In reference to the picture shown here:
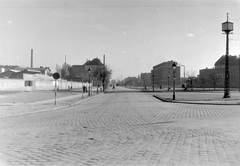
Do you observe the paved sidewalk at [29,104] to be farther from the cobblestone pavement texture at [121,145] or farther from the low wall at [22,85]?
the low wall at [22,85]

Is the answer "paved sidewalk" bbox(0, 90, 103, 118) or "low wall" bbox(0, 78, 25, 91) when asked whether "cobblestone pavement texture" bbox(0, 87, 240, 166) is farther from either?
"low wall" bbox(0, 78, 25, 91)

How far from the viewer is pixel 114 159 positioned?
499cm

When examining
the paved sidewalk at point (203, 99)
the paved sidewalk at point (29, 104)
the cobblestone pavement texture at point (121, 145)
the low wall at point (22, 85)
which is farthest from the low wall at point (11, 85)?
the cobblestone pavement texture at point (121, 145)

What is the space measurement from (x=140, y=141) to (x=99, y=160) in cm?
195

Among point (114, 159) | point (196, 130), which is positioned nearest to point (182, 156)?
point (114, 159)

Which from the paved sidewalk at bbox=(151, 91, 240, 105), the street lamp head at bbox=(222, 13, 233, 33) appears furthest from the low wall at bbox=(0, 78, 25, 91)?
the street lamp head at bbox=(222, 13, 233, 33)

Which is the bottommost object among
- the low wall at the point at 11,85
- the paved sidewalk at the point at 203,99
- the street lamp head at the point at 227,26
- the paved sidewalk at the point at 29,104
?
the paved sidewalk at the point at 29,104

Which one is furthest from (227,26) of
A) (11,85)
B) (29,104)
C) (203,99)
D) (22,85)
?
(22,85)

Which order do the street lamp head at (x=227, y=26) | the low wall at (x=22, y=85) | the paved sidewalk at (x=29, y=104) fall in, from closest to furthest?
the paved sidewalk at (x=29, y=104) → the street lamp head at (x=227, y=26) → the low wall at (x=22, y=85)

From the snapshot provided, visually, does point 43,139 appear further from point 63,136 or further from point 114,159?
point 114,159

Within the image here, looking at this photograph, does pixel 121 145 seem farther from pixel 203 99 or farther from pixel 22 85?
pixel 22 85

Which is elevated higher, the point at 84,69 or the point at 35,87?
the point at 84,69

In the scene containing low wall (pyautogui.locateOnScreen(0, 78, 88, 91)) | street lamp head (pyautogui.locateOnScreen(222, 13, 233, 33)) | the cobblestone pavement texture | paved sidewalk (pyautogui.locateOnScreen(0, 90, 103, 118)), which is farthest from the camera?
low wall (pyautogui.locateOnScreen(0, 78, 88, 91))

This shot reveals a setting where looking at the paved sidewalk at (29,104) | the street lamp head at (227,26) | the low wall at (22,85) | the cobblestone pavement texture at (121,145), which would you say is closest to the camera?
the cobblestone pavement texture at (121,145)
